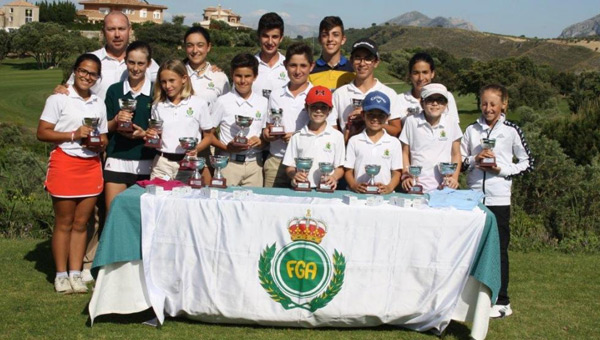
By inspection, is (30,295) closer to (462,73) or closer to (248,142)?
(248,142)

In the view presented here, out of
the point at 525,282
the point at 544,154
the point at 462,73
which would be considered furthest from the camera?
the point at 462,73

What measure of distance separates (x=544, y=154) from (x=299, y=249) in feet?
18.2

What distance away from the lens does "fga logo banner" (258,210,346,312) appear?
5102 mm

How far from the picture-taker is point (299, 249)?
513 cm

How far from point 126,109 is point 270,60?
1.68 metres

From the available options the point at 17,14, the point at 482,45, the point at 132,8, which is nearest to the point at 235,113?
the point at 482,45

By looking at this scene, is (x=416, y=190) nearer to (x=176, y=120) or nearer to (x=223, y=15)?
(x=176, y=120)

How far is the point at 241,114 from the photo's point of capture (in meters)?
6.21

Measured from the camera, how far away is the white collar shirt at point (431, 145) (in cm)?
577

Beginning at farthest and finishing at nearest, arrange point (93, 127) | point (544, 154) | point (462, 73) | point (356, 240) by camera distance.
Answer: point (462, 73) → point (544, 154) → point (93, 127) → point (356, 240)

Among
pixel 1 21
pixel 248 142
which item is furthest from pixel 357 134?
pixel 1 21

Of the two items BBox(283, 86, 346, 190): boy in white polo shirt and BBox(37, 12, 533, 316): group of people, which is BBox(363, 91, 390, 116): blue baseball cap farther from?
BBox(283, 86, 346, 190): boy in white polo shirt

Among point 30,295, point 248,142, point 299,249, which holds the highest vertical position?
point 248,142

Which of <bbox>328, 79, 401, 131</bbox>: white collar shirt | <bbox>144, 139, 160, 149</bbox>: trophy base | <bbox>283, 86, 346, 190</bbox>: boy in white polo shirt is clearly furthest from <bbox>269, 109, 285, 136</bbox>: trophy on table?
<bbox>144, 139, 160, 149</bbox>: trophy base
